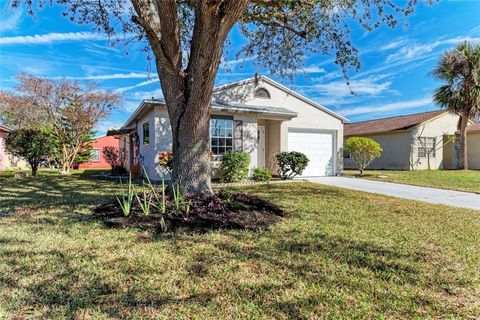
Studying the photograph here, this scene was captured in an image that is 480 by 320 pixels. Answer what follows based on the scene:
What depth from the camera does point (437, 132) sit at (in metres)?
19.6

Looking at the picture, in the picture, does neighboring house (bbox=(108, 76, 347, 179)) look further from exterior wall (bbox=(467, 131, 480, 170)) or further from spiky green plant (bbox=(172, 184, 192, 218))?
exterior wall (bbox=(467, 131, 480, 170))

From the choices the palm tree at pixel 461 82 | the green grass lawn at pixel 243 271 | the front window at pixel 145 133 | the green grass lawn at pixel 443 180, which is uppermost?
the palm tree at pixel 461 82

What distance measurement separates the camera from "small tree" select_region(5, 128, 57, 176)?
13461 mm

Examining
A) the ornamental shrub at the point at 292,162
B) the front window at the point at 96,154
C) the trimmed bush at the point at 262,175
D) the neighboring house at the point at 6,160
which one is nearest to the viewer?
the trimmed bush at the point at 262,175

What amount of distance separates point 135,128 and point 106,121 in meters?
9.49

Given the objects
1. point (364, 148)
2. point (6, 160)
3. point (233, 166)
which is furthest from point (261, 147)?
point (6, 160)

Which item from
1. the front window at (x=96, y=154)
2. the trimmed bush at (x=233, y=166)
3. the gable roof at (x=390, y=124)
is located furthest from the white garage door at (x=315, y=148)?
the front window at (x=96, y=154)

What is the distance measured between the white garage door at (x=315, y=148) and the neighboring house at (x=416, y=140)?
7712 mm

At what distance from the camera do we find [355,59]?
805 cm

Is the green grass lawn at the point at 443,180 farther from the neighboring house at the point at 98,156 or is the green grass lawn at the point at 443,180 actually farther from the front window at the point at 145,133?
the neighboring house at the point at 98,156

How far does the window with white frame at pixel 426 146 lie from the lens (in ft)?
62.6

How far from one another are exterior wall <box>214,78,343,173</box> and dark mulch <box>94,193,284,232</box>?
753cm

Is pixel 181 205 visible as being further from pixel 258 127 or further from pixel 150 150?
pixel 258 127

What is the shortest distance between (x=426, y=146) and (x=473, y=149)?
416 centimetres
